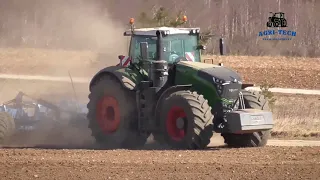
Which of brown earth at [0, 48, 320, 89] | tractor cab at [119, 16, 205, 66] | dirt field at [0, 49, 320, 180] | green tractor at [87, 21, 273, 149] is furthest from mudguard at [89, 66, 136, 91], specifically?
brown earth at [0, 48, 320, 89]

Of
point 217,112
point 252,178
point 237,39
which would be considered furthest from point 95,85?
point 237,39

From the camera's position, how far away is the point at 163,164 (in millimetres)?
11664

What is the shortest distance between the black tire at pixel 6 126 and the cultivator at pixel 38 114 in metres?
0.05

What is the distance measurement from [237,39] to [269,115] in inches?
1119

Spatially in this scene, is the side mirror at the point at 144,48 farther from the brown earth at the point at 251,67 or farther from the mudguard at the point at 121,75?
the brown earth at the point at 251,67

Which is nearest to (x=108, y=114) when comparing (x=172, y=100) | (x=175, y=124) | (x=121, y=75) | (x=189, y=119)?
(x=121, y=75)

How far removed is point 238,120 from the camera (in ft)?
45.0

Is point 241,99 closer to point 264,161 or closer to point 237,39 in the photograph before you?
point 264,161

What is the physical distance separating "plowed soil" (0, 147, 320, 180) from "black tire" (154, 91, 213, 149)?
0.43 meters

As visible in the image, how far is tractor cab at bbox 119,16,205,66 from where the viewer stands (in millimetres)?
14852

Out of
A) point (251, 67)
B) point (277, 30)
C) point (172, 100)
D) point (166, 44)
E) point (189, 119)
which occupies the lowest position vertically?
point (251, 67)

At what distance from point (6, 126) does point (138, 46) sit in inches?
121

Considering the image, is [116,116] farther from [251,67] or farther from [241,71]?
[251,67]

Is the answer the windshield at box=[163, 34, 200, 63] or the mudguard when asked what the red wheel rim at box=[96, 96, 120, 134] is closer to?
the mudguard
